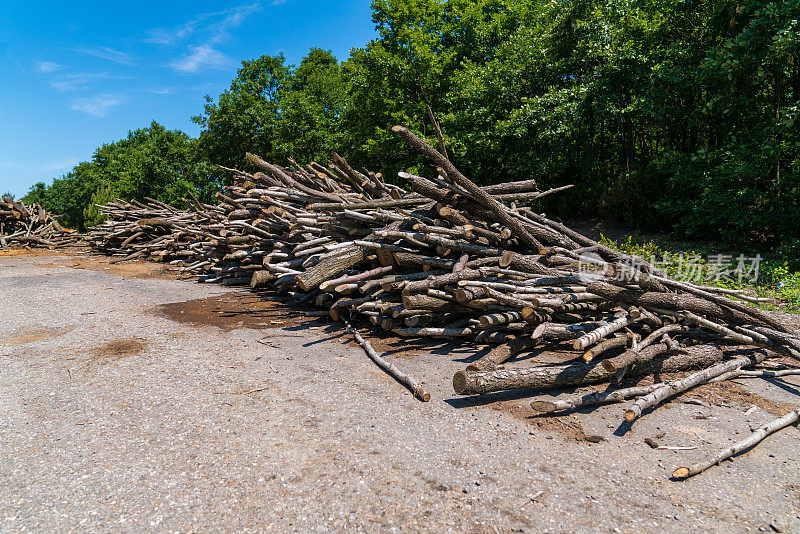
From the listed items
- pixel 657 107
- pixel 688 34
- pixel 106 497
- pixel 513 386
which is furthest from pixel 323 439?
pixel 688 34

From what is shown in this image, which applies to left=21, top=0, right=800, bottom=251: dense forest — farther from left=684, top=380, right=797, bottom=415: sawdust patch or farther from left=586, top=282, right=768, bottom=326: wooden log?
left=684, top=380, right=797, bottom=415: sawdust patch

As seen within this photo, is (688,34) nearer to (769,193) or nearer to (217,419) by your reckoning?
(769,193)

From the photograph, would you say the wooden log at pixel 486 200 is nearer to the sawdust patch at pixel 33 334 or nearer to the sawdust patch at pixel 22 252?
the sawdust patch at pixel 33 334

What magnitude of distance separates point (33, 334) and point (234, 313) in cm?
243

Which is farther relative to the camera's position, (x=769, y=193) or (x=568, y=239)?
(x=769, y=193)

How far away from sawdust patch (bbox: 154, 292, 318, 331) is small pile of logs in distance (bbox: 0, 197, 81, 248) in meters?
15.7

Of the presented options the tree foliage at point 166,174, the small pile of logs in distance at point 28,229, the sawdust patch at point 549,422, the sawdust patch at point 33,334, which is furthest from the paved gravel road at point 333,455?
the tree foliage at point 166,174

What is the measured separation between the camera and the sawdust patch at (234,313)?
611 centimetres

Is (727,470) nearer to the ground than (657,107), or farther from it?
nearer to the ground

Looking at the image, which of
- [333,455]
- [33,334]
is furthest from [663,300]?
[33,334]

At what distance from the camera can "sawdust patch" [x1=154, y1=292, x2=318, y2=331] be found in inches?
241

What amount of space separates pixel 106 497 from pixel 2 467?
86 cm

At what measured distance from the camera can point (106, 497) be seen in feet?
7.68

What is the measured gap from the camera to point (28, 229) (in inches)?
723
